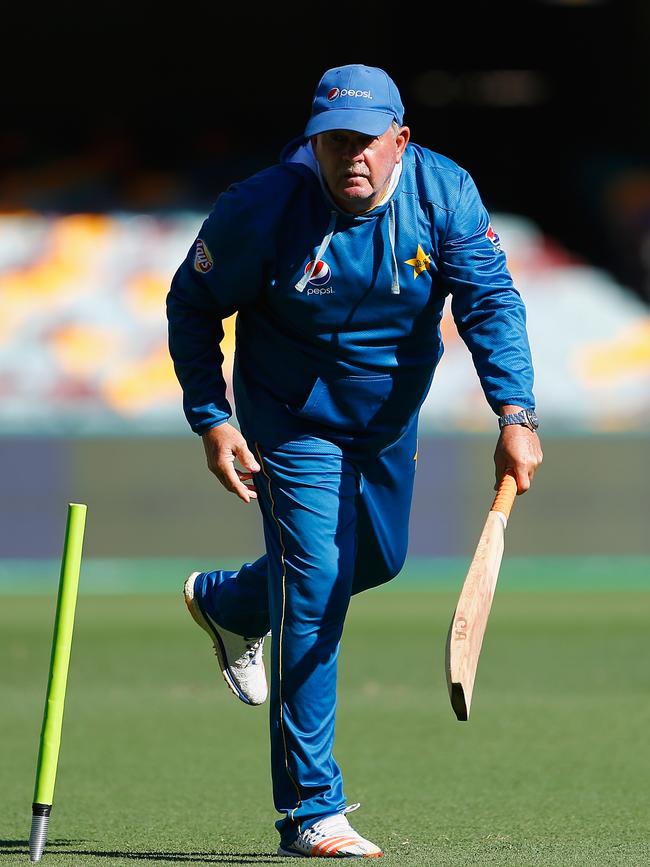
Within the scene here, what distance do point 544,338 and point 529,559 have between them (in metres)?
4.12

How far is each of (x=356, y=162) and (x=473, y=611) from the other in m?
1.22

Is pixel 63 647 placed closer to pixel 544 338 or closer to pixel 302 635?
pixel 302 635

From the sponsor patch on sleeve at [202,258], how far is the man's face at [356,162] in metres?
0.40

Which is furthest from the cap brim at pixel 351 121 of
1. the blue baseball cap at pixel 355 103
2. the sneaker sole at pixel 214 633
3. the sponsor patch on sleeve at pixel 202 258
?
the sneaker sole at pixel 214 633

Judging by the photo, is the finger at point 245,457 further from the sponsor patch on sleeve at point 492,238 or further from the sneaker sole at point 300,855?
the sneaker sole at point 300,855

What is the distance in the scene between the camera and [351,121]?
407 cm

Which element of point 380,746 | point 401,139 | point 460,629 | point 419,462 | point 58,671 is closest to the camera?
point 460,629

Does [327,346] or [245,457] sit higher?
[327,346]

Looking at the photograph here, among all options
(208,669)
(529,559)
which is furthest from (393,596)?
(208,669)

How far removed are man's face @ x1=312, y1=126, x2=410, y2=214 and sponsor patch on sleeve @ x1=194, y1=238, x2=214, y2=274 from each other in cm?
40

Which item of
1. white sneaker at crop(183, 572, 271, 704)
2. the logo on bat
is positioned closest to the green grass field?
white sneaker at crop(183, 572, 271, 704)

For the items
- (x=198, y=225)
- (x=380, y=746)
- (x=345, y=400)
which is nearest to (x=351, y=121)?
(x=345, y=400)

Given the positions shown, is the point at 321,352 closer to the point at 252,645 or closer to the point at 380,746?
the point at 252,645

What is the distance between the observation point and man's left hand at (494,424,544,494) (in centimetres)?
417
